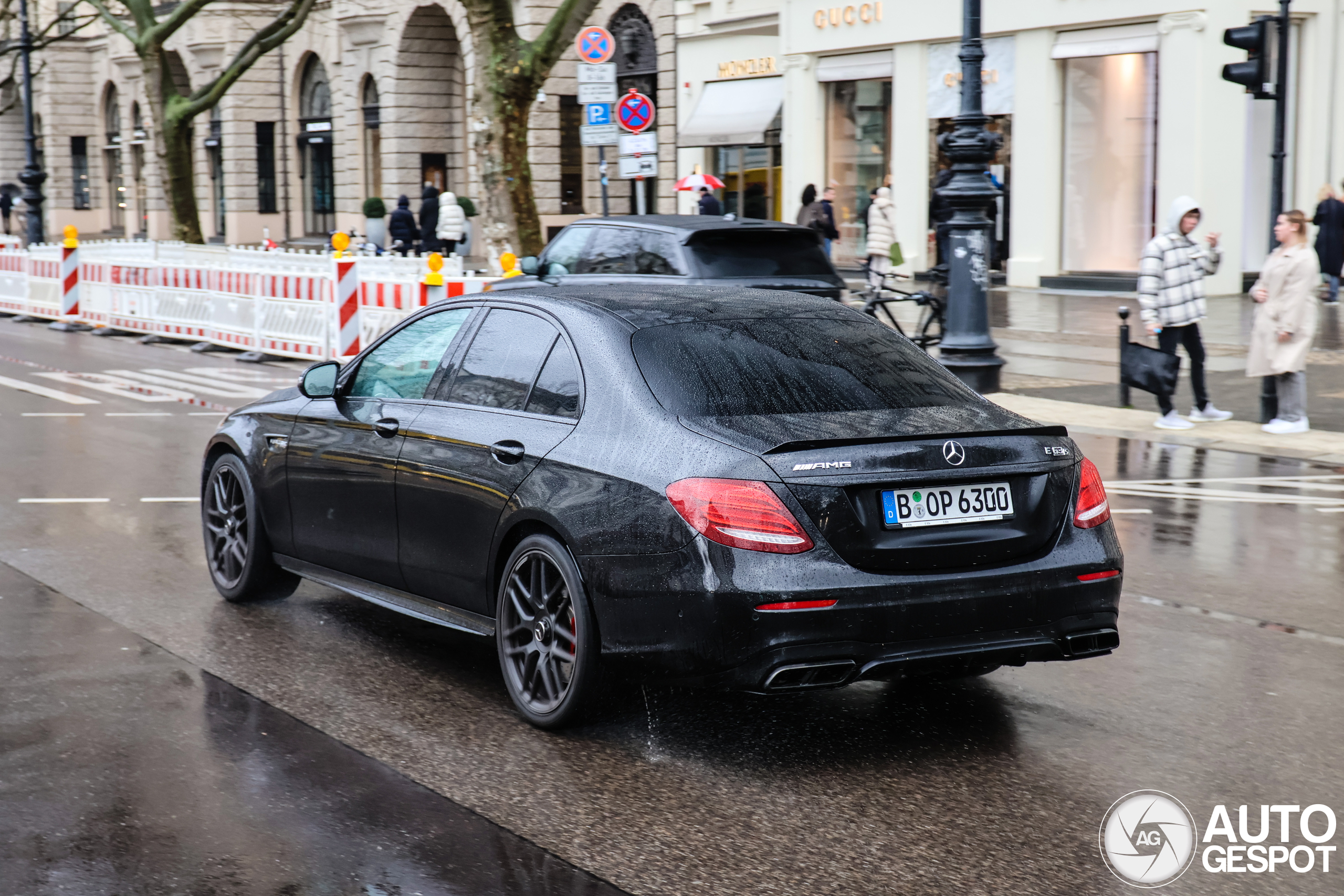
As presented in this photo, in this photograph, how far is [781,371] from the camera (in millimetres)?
5344

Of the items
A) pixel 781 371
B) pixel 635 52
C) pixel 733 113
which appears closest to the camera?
pixel 781 371

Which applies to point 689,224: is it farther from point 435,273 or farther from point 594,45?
point 594,45

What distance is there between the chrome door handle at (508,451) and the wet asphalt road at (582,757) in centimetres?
83

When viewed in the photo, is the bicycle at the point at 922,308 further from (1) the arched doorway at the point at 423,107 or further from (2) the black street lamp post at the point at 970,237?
(1) the arched doorway at the point at 423,107

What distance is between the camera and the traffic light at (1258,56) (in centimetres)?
1333

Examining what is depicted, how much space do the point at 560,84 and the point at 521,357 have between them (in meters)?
35.6


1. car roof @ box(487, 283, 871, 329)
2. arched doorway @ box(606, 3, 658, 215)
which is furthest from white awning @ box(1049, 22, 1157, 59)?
car roof @ box(487, 283, 871, 329)

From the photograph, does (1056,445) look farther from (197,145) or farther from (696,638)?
(197,145)

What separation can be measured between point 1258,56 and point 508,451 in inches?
395

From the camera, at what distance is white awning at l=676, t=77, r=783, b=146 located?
33406mm

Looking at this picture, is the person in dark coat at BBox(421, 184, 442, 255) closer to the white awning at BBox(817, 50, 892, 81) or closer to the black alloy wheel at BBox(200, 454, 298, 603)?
the white awning at BBox(817, 50, 892, 81)

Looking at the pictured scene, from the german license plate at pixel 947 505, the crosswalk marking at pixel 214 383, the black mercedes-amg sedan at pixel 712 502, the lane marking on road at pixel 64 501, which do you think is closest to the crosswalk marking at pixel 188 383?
the crosswalk marking at pixel 214 383

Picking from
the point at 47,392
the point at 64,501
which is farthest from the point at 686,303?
the point at 47,392

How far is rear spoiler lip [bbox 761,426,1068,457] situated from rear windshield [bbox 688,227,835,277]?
8.31 meters
